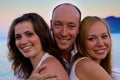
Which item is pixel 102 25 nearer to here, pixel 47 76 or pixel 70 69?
pixel 70 69

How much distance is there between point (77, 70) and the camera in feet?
6.18

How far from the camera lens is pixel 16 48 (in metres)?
2.17

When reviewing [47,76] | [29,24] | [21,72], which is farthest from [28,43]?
[21,72]

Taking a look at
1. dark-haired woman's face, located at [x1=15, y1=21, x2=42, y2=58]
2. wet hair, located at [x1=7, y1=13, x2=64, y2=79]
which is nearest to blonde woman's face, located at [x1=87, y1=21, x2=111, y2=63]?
wet hair, located at [x1=7, y1=13, x2=64, y2=79]

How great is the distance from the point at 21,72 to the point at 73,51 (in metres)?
0.42

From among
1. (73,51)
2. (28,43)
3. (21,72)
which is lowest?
(21,72)

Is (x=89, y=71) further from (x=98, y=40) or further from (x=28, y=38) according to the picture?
(x=28, y=38)

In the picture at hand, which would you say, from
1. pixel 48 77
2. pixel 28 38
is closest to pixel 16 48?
pixel 28 38

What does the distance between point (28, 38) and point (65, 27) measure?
12.5 inches

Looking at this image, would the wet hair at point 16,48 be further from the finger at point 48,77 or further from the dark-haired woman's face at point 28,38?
the finger at point 48,77

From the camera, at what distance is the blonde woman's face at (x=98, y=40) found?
200 cm

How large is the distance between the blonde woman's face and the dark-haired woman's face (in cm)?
35

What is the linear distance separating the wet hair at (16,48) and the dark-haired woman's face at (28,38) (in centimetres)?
3

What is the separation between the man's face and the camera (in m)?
2.09
